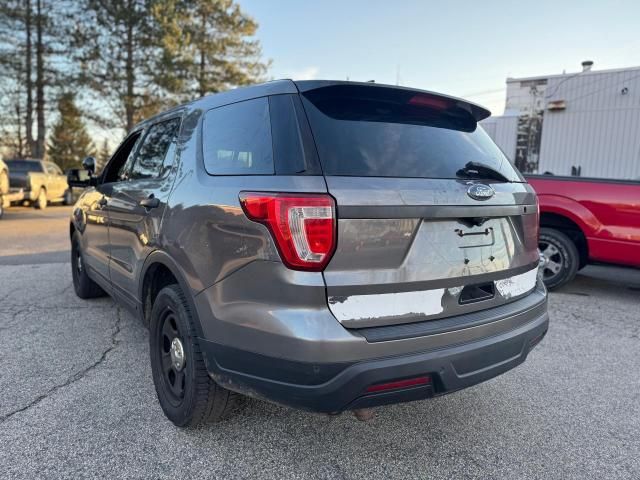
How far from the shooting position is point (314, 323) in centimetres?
175

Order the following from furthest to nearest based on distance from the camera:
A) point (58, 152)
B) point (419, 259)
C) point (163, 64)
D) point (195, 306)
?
point (58, 152) < point (163, 64) < point (195, 306) < point (419, 259)

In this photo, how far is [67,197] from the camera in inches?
738

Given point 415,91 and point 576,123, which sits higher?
point 576,123

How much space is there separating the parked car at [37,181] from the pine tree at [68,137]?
5766 mm

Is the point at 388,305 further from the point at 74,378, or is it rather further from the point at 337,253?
the point at 74,378

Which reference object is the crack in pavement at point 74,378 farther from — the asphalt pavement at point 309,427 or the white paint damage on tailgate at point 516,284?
the white paint damage on tailgate at point 516,284

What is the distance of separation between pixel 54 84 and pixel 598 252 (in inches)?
937

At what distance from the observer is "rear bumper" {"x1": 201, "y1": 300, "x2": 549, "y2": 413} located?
5.80 feet

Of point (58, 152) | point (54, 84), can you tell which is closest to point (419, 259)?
point (54, 84)

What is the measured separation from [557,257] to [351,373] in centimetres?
458

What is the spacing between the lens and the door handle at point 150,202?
2.67 metres

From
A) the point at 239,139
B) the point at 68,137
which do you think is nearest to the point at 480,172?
the point at 239,139

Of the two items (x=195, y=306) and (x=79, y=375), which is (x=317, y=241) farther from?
(x=79, y=375)

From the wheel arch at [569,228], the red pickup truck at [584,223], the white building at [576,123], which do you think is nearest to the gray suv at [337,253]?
the red pickup truck at [584,223]
